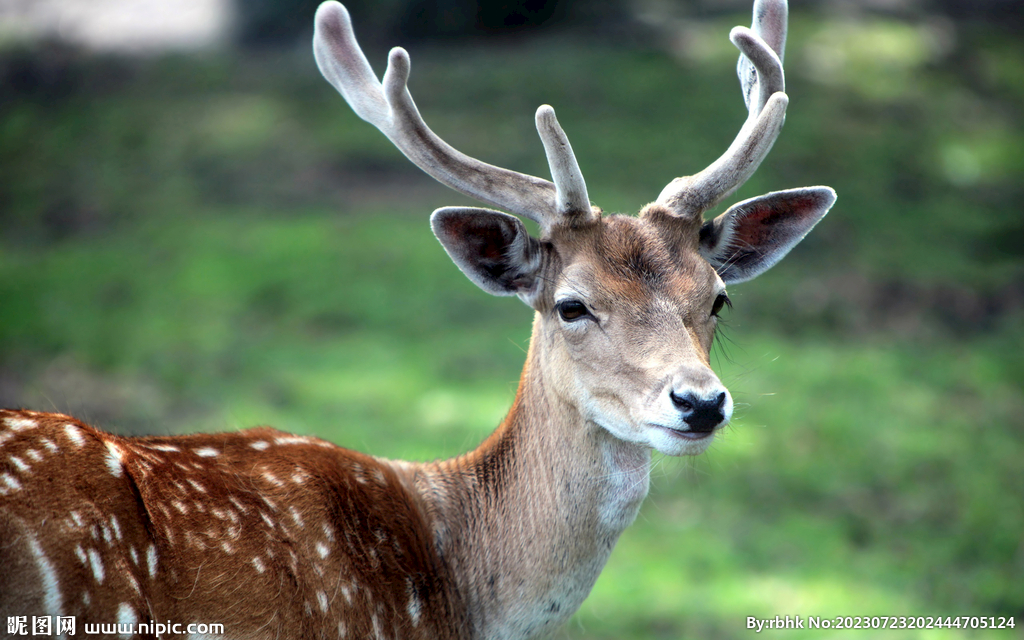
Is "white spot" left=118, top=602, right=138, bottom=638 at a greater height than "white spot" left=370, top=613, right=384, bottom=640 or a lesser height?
greater

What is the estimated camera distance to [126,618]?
238cm

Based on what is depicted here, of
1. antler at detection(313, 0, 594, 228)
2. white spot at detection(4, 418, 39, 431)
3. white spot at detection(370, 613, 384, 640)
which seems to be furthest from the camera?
antler at detection(313, 0, 594, 228)

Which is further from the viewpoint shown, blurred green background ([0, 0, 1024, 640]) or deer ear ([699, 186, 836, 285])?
blurred green background ([0, 0, 1024, 640])

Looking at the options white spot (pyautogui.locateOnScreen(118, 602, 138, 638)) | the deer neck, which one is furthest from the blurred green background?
white spot (pyautogui.locateOnScreen(118, 602, 138, 638))

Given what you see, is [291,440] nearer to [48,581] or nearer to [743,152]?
[48,581]

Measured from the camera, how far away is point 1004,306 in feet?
30.6

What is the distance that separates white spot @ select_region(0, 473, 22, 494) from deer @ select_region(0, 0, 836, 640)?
0.04 meters

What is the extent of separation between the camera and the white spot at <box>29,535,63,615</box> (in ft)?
7.45

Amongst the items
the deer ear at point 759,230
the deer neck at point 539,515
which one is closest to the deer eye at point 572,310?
the deer neck at point 539,515

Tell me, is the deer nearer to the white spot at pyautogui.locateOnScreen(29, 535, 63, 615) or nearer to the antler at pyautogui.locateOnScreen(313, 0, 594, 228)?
the antler at pyautogui.locateOnScreen(313, 0, 594, 228)

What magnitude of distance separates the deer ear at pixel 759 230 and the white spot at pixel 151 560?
2.21m

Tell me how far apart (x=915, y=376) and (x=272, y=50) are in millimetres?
10480

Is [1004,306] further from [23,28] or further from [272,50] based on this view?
[23,28]

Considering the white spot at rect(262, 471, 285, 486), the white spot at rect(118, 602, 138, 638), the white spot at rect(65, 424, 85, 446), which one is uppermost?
the white spot at rect(65, 424, 85, 446)
